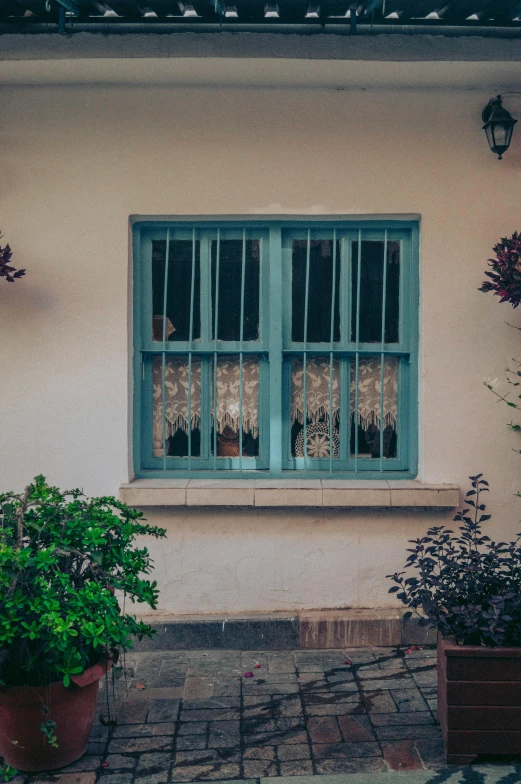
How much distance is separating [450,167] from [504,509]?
2359mm

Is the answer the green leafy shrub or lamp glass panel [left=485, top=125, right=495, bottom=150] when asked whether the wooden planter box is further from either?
lamp glass panel [left=485, top=125, right=495, bottom=150]

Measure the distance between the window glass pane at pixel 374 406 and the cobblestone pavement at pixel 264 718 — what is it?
138 cm

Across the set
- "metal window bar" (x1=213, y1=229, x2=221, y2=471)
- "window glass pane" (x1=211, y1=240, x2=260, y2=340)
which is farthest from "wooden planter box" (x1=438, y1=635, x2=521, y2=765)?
"window glass pane" (x1=211, y1=240, x2=260, y2=340)

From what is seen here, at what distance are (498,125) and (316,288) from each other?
1594mm

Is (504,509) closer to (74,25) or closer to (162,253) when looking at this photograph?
(162,253)

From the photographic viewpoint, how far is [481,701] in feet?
12.6

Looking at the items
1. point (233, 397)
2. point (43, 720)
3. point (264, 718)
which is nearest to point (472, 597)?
point (264, 718)

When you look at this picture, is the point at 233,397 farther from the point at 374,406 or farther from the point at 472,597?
the point at 472,597

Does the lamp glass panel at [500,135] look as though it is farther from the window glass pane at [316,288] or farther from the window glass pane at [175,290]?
the window glass pane at [175,290]

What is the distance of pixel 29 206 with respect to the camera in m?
5.38

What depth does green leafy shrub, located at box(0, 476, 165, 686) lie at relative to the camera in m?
3.55

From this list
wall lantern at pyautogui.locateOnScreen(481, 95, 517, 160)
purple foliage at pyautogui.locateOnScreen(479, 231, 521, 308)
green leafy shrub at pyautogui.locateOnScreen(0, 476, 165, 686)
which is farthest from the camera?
wall lantern at pyautogui.locateOnScreen(481, 95, 517, 160)

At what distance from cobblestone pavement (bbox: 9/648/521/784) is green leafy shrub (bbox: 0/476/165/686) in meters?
0.55

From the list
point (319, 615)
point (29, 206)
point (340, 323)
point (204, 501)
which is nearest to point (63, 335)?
point (29, 206)
